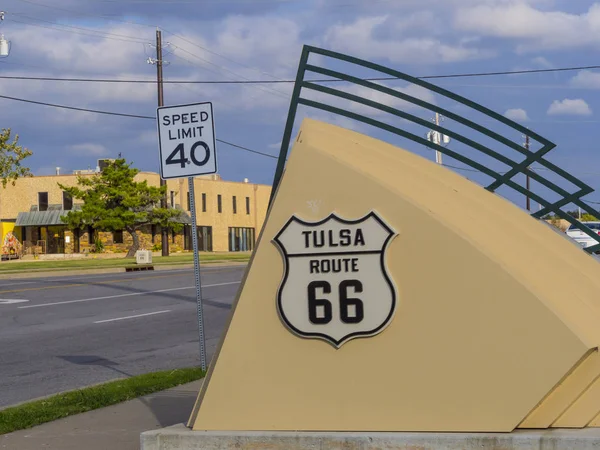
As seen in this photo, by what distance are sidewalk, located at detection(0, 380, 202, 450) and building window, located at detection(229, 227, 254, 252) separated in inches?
3056

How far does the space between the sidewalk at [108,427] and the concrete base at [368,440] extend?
186 centimetres

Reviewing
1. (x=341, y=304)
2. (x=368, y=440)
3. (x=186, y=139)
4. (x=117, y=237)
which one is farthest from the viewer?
(x=117, y=237)

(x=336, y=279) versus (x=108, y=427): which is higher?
(x=336, y=279)

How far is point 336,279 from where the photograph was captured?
→ 17.2 feet

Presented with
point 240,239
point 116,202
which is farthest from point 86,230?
point 240,239

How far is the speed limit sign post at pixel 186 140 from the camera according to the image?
10.1 meters

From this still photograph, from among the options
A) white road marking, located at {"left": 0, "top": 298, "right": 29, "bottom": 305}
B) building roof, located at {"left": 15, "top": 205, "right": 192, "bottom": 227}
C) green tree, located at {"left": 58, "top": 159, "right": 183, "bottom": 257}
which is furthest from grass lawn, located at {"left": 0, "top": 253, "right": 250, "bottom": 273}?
building roof, located at {"left": 15, "top": 205, "right": 192, "bottom": 227}

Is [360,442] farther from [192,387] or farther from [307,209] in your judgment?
[192,387]

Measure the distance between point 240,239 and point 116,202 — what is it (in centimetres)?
2606

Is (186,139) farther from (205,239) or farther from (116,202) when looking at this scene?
(205,239)

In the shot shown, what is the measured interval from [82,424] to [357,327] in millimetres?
3965

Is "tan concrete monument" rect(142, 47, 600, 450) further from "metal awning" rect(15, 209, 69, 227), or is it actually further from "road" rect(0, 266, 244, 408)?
"metal awning" rect(15, 209, 69, 227)

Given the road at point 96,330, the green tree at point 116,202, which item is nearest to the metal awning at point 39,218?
the green tree at point 116,202

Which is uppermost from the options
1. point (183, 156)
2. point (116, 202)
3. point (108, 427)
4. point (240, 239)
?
point (116, 202)
